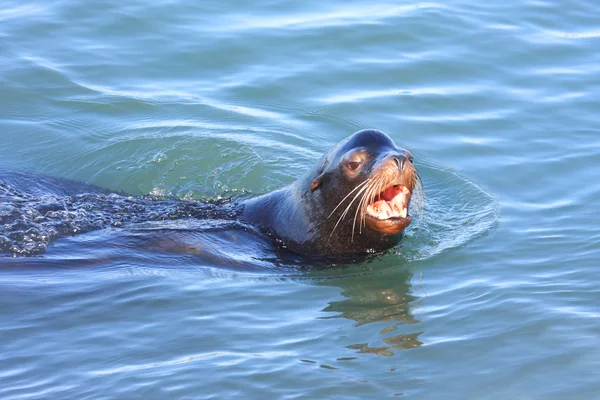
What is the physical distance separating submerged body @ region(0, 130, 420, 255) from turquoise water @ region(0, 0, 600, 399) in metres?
0.26

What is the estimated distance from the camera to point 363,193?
25.8ft

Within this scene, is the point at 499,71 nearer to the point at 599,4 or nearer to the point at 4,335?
the point at 599,4

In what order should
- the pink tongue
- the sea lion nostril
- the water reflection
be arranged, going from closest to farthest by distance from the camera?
1. the water reflection
2. the sea lion nostril
3. the pink tongue

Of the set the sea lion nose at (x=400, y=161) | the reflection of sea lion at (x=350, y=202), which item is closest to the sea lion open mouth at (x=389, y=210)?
the reflection of sea lion at (x=350, y=202)

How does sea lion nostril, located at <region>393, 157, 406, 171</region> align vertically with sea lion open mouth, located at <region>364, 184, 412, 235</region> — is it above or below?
above

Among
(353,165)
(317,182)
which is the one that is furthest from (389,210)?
(317,182)

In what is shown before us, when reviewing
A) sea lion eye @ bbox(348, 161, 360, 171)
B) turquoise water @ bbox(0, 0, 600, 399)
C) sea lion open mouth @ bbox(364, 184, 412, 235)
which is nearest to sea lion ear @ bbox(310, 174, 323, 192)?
sea lion eye @ bbox(348, 161, 360, 171)

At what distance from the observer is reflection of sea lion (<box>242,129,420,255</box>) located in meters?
7.54

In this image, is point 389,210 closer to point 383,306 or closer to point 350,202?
point 350,202

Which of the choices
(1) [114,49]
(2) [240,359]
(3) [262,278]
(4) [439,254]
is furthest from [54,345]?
(1) [114,49]

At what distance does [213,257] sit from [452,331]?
245cm

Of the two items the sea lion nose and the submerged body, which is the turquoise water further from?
the sea lion nose

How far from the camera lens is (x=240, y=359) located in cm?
621

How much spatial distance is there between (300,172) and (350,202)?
8.98ft
